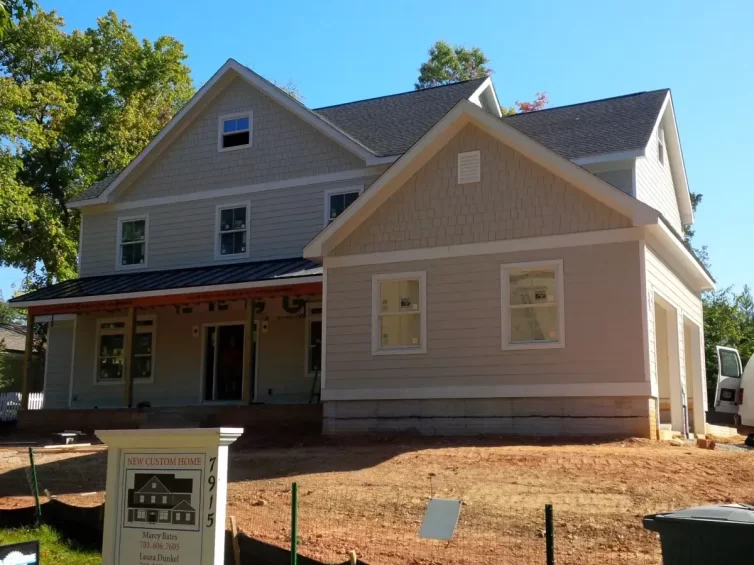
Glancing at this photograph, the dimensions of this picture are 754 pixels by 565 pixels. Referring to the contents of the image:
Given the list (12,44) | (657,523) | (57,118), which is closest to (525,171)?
(657,523)

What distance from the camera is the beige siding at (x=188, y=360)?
21.9 metres

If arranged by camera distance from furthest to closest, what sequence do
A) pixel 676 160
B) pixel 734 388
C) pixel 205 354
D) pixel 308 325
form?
pixel 205 354
pixel 676 160
pixel 308 325
pixel 734 388

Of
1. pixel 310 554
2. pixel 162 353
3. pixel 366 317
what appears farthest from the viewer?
pixel 162 353

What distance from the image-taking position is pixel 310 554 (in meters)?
8.36

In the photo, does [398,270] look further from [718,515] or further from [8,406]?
[8,406]

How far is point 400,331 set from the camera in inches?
679

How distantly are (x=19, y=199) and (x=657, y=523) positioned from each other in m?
26.8

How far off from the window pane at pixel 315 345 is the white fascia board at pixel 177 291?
89.1 inches

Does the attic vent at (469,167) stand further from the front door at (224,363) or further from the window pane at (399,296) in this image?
the front door at (224,363)

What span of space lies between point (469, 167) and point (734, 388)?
7162 millimetres

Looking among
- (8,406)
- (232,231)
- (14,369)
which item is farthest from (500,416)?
(14,369)

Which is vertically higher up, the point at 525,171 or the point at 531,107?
the point at 531,107

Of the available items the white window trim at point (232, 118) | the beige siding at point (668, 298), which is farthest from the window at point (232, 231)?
the beige siding at point (668, 298)

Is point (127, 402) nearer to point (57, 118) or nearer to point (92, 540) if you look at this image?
point (92, 540)
